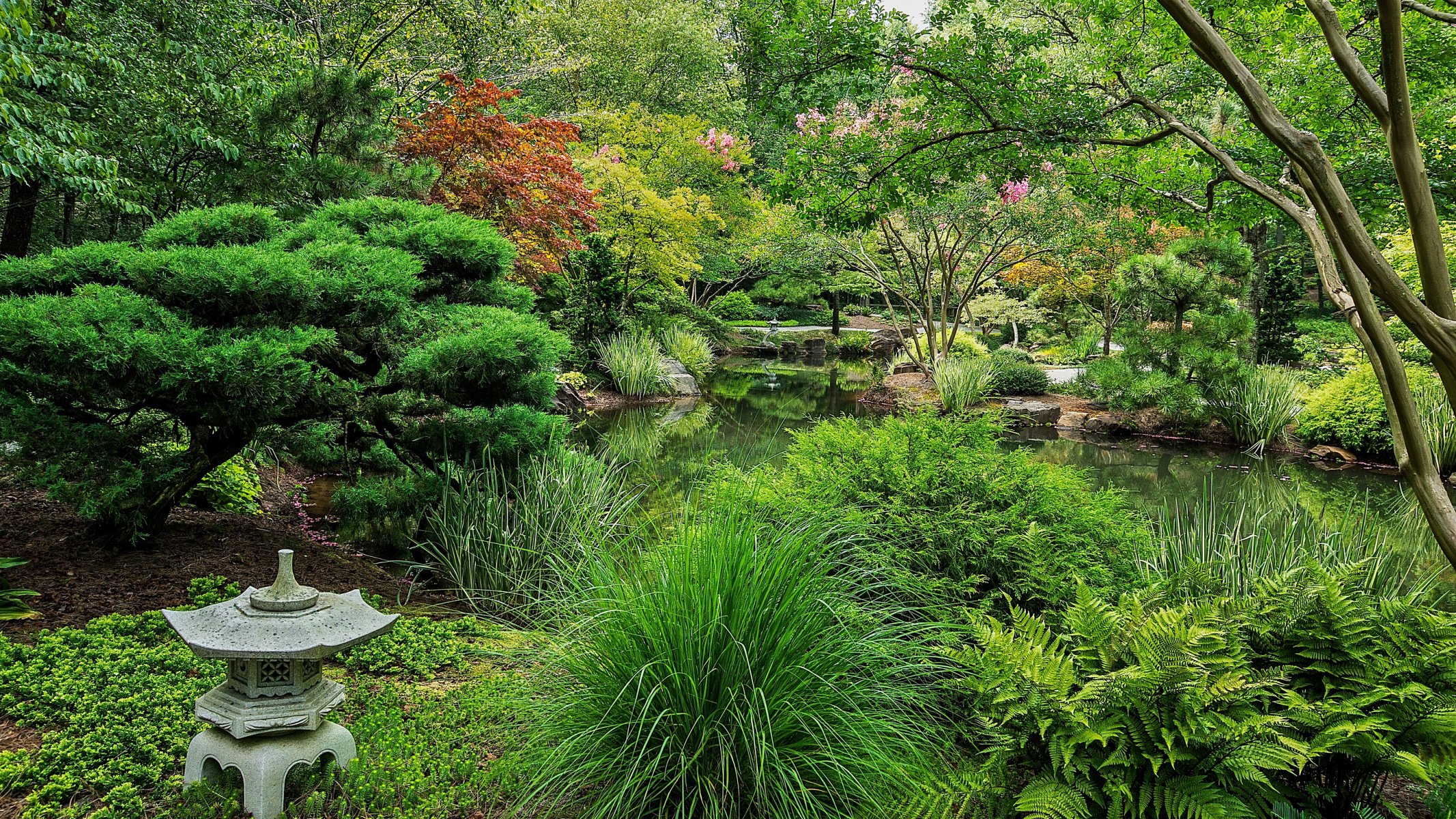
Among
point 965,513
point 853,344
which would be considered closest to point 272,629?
point 965,513

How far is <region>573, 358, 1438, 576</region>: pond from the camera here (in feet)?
20.3

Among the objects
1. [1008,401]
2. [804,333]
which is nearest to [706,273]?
[804,333]

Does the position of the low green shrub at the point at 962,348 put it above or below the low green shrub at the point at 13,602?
above

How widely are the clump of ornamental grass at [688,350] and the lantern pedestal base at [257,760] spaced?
13.7 m

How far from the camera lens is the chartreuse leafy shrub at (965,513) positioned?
2.97 meters

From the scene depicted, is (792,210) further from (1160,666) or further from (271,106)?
(1160,666)

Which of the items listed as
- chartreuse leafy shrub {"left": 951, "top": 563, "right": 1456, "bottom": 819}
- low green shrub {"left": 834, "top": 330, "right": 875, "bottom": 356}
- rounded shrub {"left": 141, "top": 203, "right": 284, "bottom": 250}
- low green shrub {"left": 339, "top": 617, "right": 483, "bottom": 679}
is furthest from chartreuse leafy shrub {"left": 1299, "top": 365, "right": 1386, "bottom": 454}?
low green shrub {"left": 834, "top": 330, "right": 875, "bottom": 356}

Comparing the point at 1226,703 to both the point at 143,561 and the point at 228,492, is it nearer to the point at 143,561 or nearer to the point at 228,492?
the point at 143,561

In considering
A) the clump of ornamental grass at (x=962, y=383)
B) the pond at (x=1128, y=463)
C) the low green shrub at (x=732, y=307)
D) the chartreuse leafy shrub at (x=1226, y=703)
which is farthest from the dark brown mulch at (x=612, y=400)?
the chartreuse leafy shrub at (x=1226, y=703)

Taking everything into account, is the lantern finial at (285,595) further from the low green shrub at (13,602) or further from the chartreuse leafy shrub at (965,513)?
the low green shrub at (13,602)

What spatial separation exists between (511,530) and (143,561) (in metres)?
1.66

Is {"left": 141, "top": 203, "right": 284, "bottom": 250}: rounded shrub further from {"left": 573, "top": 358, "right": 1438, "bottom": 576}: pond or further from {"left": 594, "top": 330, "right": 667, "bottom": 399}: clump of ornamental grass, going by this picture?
{"left": 594, "top": 330, "right": 667, "bottom": 399}: clump of ornamental grass

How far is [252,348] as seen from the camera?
3258 millimetres

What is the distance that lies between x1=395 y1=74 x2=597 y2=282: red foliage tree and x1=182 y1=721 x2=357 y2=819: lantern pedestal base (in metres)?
6.27
